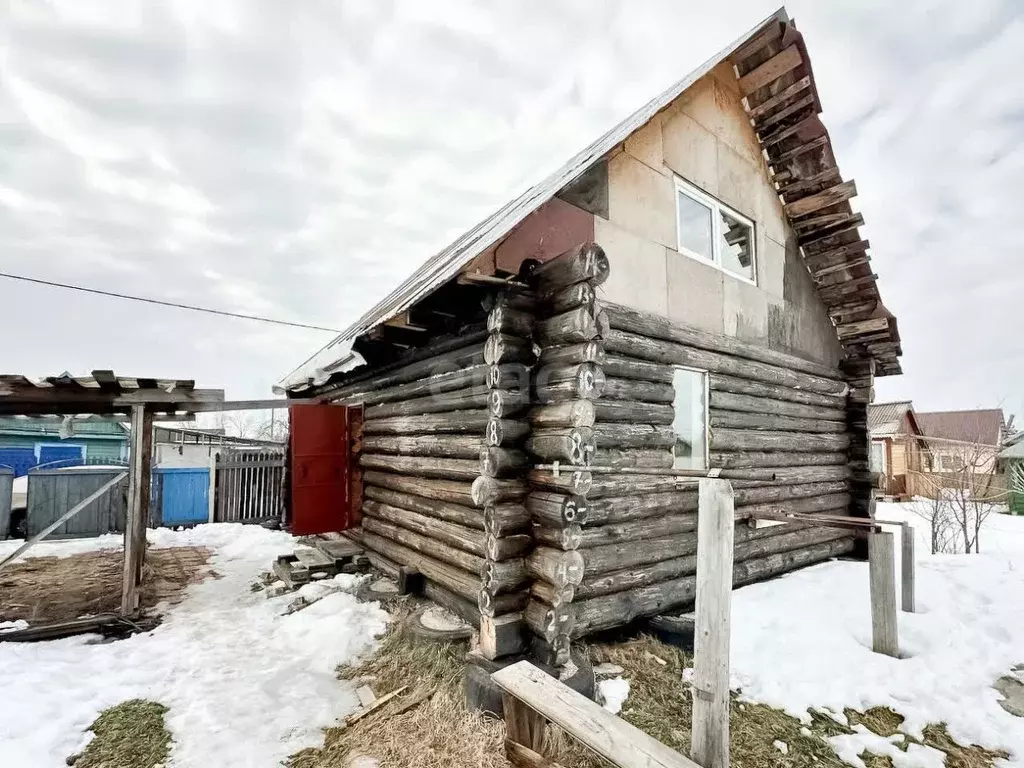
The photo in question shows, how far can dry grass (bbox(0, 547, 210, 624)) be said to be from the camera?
6.86m

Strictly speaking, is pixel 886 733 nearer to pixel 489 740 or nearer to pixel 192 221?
pixel 489 740

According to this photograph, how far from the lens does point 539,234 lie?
201 inches

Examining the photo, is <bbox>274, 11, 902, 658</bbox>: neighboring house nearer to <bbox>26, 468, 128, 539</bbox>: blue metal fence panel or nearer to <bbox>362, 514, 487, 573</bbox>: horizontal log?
<bbox>362, 514, 487, 573</bbox>: horizontal log

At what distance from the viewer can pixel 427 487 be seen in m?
6.73

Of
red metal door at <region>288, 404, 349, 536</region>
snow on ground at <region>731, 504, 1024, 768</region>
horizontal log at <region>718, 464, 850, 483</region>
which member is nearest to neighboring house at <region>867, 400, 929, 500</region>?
horizontal log at <region>718, 464, 850, 483</region>

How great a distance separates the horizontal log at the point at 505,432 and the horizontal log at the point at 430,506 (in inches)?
40.7

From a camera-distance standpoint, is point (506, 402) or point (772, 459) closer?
point (506, 402)

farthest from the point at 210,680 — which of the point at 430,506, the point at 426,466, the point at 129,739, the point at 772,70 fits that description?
the point at 772,70

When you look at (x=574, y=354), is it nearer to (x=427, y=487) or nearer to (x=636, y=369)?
(x=636, y=369)

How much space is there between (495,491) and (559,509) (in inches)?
24.8

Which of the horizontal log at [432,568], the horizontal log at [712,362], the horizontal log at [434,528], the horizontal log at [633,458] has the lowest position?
the horizontal log at [432,568]

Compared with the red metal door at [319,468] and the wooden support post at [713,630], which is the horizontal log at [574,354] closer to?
the wooden support post at [713,630]

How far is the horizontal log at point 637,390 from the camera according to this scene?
18.4 ft

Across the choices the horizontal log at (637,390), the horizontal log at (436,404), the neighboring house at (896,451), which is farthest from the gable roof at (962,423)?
the horizontal log at (436,404)
